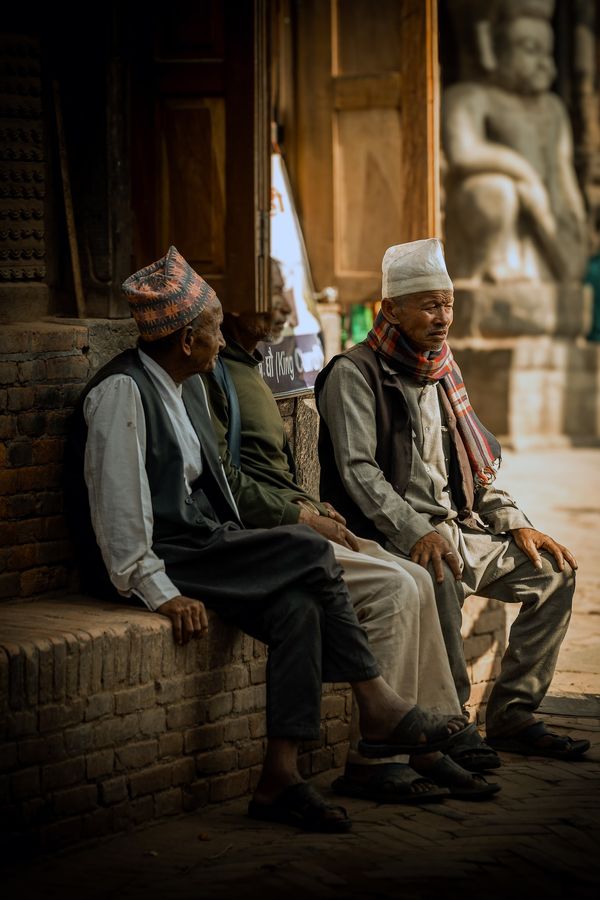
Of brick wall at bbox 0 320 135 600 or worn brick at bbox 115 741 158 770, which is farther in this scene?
brick wall at bbox 0 320 135 600

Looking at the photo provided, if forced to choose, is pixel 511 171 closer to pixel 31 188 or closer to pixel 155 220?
pixel 155 220

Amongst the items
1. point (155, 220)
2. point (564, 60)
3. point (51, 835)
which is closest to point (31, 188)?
point (155, 220)

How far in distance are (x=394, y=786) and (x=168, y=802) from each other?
0.67 m

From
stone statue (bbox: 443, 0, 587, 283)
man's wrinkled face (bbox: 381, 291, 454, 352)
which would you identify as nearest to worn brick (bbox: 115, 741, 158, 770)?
man's wrinkled face (bbox: 381, 291, 454, 352)

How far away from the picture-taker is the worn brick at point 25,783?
3.97 metres

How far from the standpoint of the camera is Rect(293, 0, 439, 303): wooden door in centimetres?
852

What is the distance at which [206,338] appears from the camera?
Answer: 15.1 feet

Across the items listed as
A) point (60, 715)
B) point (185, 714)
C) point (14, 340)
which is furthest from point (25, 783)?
point (14, 340)

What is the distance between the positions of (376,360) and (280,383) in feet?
6.45

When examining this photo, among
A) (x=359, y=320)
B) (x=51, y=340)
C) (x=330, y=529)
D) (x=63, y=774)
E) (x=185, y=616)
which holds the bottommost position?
(x=63, y=774)

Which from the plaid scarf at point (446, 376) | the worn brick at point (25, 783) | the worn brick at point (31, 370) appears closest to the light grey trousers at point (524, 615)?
the plaid scarf at point (446, 376)

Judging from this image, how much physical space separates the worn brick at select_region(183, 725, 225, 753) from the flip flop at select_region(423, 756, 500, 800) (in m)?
0.64

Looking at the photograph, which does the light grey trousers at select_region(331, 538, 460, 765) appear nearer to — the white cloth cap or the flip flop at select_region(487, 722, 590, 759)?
the flip flop at select_region(487, 722, 590, 759)

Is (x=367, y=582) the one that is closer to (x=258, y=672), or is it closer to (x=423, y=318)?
(x=258, y=672)
